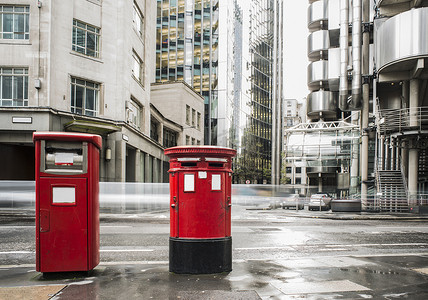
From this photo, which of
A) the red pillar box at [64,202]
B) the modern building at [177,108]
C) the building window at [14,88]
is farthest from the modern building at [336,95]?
the red pillar box at [64,202]

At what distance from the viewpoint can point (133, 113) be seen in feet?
106

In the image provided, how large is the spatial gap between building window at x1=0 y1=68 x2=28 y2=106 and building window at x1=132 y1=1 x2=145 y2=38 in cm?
1064

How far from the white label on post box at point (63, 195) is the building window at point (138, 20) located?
2847 cm

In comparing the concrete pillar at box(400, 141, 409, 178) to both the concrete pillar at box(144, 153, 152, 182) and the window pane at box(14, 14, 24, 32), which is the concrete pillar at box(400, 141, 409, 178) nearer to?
the concrete pillar at box(144, 153, 152, 182)

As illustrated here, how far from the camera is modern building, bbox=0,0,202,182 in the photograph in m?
24.3

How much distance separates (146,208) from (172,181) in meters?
20.8

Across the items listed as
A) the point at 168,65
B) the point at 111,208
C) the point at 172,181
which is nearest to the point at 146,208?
the point at 111,208

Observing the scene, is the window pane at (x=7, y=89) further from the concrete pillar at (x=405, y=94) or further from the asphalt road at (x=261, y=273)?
the concrete pillar at (x=405, y=94)

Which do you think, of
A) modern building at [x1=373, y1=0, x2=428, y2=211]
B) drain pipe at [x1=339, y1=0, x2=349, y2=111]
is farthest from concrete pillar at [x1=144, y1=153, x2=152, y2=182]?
modern building at [x1=373, y1=0, x2=428, y2=211]

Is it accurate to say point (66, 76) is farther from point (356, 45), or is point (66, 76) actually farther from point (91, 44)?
point (356, 45)

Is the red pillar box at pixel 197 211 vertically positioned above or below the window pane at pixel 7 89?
below

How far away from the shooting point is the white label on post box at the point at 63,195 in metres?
5.75

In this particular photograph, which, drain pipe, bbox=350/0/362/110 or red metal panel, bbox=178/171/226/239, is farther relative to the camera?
drain pipe, bbox=350/0/362/110

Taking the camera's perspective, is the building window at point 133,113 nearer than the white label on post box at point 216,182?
No
